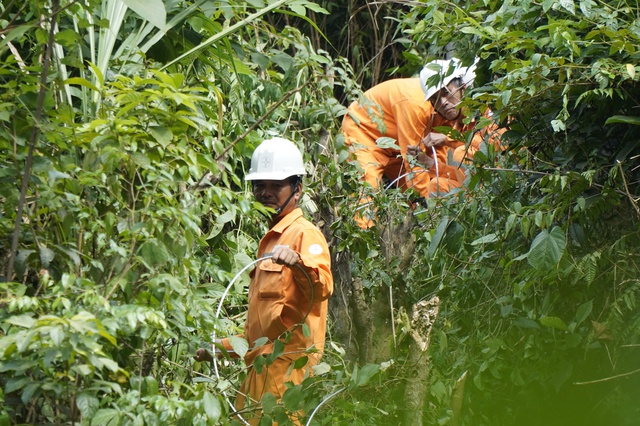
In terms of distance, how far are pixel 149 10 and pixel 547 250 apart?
1.45 meters

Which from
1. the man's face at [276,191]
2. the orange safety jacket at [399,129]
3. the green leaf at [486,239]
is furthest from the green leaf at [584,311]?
the orange safety jacket at [399,129]

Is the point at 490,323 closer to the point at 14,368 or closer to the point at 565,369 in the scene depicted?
the point at 565,369

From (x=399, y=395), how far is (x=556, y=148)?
3.50 feet

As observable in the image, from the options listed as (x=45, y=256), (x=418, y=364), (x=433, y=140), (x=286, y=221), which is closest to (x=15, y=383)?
(x=45, y=256)

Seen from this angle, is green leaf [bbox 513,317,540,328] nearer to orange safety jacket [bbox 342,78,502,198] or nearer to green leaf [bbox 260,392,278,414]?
green leaf [bbox 260,392,278,414]

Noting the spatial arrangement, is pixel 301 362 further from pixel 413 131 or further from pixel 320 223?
pixel 413 131

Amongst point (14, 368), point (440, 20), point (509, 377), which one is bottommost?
point (509, 377)

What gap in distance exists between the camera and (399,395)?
3.16m

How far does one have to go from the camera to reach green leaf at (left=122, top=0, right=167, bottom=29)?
2.23 meters

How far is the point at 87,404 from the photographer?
2.17m

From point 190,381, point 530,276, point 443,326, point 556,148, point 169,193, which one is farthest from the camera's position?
point 443,326

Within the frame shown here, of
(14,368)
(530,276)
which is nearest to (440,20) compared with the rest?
(530,276)

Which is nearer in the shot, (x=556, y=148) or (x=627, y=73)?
(x=627, y=73)

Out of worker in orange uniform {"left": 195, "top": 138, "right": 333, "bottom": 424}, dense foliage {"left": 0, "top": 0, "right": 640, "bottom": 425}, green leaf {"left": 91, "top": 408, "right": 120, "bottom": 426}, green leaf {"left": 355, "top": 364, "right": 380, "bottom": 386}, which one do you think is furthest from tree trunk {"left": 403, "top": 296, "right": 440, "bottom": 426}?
green leaf {"left": 91, "top": 408, "right": 120, "bottom": 426}
